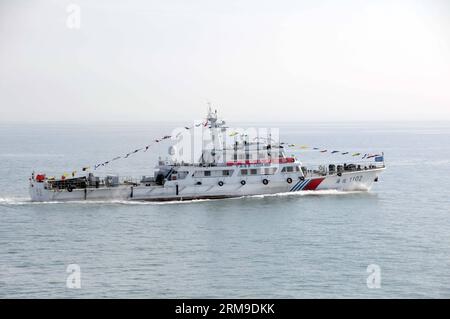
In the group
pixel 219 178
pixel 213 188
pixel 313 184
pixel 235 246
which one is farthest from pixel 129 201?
pixel 235 246

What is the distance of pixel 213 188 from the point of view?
65.4 meters

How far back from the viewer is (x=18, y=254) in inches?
1698

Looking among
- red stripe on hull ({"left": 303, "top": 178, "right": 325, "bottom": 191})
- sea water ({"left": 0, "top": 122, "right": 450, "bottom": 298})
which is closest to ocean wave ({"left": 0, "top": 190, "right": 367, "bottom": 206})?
sea water ({"left": 0, "top": 122, "right": 450, "bottom": 298})

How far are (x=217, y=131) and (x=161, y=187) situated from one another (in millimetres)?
8162

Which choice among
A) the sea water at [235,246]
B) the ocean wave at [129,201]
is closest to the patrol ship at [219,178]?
the ocean wave at [129,201]

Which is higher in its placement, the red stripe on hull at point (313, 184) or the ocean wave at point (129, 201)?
the red stripe on hull at point (313, 184)

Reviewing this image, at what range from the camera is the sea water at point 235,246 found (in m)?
36.5

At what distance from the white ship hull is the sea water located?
1006mm

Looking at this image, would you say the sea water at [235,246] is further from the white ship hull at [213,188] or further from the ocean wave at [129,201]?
the white ship hull at [213,188]

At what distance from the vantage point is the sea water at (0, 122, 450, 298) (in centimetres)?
3647

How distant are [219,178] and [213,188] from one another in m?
1.15

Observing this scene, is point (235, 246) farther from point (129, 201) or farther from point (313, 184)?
point (313, 184)

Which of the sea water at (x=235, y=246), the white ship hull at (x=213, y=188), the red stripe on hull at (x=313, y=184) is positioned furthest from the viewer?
the red stripe on hull at (x=313, y=184)
